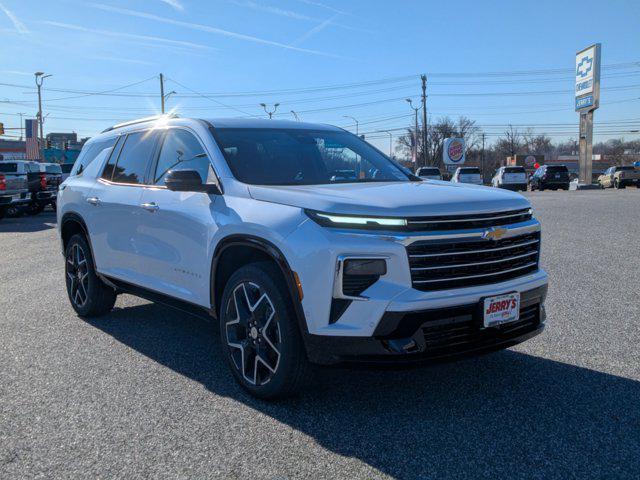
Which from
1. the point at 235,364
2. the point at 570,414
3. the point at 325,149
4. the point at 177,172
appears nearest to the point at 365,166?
the point at 325,149

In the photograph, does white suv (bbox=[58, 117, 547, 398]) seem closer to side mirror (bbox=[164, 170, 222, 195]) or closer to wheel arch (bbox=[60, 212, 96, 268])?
side mirror (bbox=[164, 170, 222, 195])

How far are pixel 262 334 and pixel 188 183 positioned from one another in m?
1.19

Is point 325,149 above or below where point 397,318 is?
above

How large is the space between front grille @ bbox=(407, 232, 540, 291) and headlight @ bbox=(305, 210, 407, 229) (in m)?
0.15

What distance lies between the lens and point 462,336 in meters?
3.58

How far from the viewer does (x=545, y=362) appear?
4629 millimetres

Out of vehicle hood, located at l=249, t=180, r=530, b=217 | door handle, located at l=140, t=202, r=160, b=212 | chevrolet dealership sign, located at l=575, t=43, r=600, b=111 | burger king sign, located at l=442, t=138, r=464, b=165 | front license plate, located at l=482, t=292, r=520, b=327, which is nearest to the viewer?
vehicle hood, located at l=249, t=180, r=530, b=217

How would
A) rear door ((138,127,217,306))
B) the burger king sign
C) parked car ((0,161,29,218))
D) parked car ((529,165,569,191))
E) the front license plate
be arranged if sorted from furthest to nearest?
the burger king sign → parked car ((529,165,569,191)) → parked car ((0,161,29,218)) → rear door ((138,127,217,306)) → the front license plate

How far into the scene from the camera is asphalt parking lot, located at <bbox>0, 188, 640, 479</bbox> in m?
3.13

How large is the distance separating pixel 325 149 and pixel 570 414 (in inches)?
109

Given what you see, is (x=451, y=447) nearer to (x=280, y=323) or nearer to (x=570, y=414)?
(x=570, y=414)

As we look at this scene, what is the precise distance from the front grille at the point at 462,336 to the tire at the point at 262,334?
0.77m

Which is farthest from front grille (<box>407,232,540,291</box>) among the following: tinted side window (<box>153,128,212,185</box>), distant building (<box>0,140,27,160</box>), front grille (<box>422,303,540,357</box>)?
distant building (<box>0,140,27,160</box>)

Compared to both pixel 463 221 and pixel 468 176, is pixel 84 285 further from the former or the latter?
pixel 468 176
